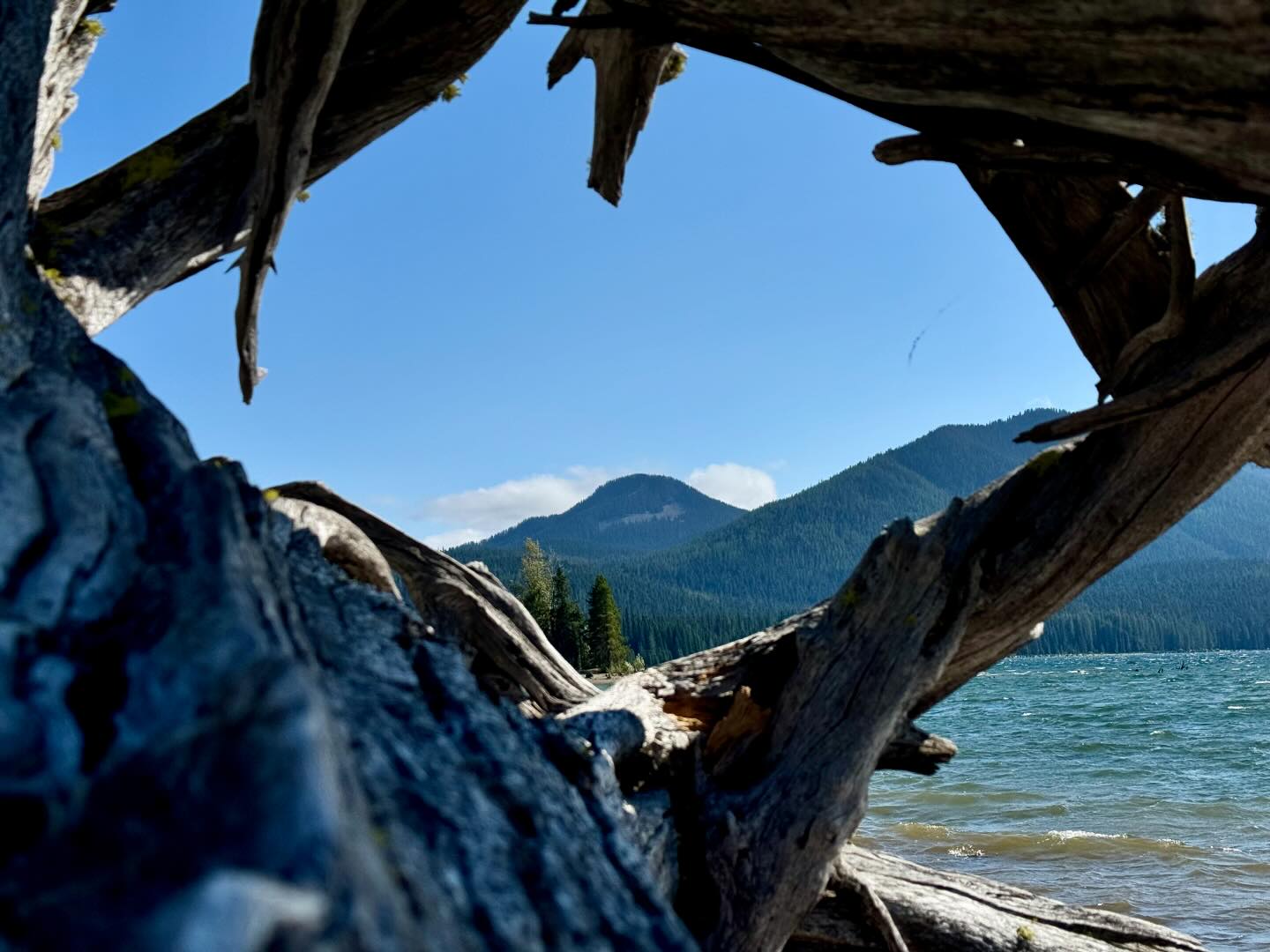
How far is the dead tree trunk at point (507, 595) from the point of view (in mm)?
866

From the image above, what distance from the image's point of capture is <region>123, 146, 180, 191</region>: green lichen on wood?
11.1ft

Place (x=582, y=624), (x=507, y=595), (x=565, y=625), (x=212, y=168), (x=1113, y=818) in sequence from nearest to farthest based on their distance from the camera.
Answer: (x=212, y=168) < (x=507, y=595) < (x=1113, y=818) < (x=565, y=625) < (x=582, y=624)

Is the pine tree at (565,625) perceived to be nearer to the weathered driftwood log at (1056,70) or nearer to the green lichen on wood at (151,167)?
the green lichen on wood at (151,167)

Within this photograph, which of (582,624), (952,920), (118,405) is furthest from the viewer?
(582,624)

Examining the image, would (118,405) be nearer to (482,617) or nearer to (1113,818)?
(482,617)

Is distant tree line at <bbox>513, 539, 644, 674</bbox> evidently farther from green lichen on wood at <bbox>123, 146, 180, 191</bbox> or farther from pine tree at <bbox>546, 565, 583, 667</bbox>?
green lichen on wood at <bbox>123, 146, 180, 191</bbox>

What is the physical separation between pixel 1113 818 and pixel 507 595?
1526cm

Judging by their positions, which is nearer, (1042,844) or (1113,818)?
(1042,844)

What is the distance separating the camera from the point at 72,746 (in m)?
1.09

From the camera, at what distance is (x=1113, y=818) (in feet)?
54.7

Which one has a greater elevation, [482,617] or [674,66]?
[674,66]

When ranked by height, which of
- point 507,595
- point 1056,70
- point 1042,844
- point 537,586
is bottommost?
point 1042,844

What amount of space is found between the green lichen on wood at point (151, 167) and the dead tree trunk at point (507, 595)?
1 cm

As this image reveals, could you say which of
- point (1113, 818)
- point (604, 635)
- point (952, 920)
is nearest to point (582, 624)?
point (604, 635)
